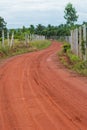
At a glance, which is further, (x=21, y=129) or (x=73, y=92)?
(x=73, y=92)

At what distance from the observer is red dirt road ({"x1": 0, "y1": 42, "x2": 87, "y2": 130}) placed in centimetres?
845

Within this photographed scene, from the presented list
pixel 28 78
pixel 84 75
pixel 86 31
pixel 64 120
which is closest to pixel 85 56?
pixel 86 31

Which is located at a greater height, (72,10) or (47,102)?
(72,10)

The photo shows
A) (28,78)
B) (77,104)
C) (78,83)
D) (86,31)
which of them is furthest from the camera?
(86,31)

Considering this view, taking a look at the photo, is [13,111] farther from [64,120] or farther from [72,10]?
[72,10]

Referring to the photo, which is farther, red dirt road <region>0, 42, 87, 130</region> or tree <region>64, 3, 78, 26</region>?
tree <region>64, 3, 78, 26</region>

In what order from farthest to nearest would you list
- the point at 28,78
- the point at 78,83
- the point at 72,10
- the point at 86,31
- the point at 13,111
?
Answer: the point at 72,10 < the point at 86,31 < the point at 28,78 < the point at 78,83 < the point at 13,111

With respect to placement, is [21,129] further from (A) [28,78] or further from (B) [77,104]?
(A) [28,78]

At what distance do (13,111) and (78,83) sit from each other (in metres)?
5.60

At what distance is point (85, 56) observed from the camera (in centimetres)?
2355

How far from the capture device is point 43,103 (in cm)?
1097

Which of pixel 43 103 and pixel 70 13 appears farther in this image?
pixel 70 13

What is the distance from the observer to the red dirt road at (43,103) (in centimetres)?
845

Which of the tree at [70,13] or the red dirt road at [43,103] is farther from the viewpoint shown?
the tree at [70,13]
